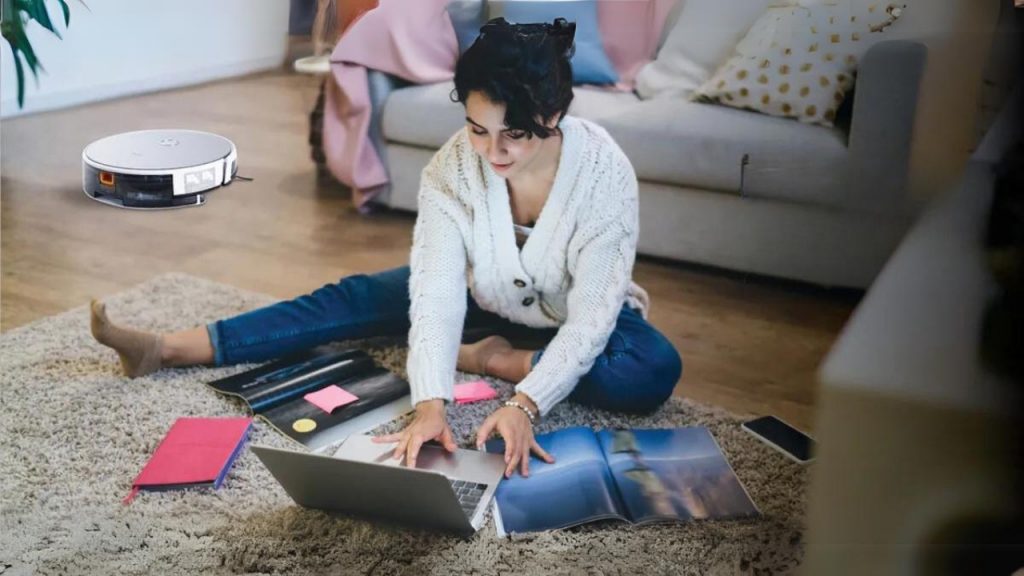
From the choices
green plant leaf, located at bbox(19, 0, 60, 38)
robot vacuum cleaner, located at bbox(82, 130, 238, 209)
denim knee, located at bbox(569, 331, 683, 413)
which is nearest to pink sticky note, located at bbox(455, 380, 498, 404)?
denim knee, located at bbox(569, 331, 683, 413)

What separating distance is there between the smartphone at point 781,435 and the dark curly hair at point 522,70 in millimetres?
494

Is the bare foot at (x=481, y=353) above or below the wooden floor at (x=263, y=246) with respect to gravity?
below

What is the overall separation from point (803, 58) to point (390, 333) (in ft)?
2.98

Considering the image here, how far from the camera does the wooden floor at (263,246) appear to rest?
34.8 inches

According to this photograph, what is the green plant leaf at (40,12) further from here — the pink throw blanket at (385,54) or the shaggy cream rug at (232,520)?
the shaggy cream rug at (232,520)

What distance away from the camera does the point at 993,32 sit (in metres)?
0.63

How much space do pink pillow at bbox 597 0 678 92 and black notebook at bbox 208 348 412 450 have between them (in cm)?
65

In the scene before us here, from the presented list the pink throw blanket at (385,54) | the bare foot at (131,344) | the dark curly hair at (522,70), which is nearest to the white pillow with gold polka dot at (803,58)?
the dark curly hair at (522,70)

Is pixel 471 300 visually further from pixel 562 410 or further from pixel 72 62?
pixel 72 62

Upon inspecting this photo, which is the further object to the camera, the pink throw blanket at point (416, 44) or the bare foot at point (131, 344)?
the bare foot at point (131, 344)

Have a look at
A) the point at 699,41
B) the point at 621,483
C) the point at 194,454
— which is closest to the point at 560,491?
the point at 621,483

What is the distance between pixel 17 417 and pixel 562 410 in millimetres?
697

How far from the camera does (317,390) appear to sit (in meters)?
1.40

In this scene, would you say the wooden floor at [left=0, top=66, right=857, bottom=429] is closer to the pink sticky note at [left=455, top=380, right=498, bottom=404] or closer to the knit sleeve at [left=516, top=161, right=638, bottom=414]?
the knit sleeve at [left=516, top=161, right=638, bottom=414]
